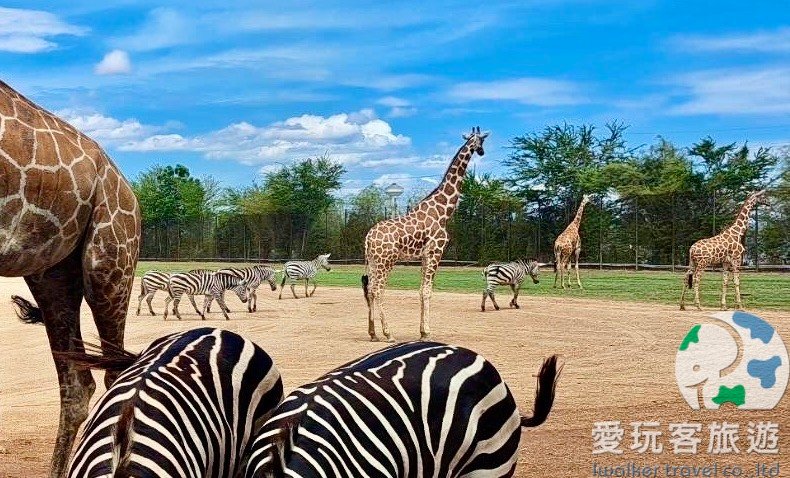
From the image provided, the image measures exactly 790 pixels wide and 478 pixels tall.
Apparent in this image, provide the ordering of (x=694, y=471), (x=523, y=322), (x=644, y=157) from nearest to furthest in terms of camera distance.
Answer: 1. (x=694, y=471)
2. (x=523, y=322)
3. (x=644, y=157)

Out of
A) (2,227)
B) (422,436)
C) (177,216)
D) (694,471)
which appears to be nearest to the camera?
(422,436)

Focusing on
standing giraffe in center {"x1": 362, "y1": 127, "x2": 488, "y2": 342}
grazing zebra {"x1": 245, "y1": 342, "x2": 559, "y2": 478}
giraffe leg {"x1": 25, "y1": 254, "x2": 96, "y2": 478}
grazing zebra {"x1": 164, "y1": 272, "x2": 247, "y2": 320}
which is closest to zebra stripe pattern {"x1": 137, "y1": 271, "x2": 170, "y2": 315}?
grazing zebra {"x1": 164, "y1": 272, "x2": 247, "y2": 320}

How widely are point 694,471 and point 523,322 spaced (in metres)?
10.9

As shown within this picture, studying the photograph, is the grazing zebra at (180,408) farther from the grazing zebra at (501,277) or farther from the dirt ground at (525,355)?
the grazing zebra at (501,277)

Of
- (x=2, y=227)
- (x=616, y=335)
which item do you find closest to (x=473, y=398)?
(x=2, y=227)

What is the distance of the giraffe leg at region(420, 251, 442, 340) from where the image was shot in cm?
1416

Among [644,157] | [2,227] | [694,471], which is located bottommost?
[694,471]

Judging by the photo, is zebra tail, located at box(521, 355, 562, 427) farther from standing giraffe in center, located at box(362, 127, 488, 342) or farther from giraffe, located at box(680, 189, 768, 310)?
giraffe, located at box(680, 189, 768, 310)

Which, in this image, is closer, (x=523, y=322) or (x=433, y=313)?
(x=523, y=322)

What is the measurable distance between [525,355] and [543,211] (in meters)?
24.4

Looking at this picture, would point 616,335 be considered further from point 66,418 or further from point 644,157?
point 644,157

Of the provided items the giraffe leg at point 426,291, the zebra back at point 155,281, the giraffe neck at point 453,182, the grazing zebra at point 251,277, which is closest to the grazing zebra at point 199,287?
the zebra back at point 155,281

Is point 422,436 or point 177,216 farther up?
point 177,216

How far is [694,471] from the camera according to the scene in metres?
6.69
